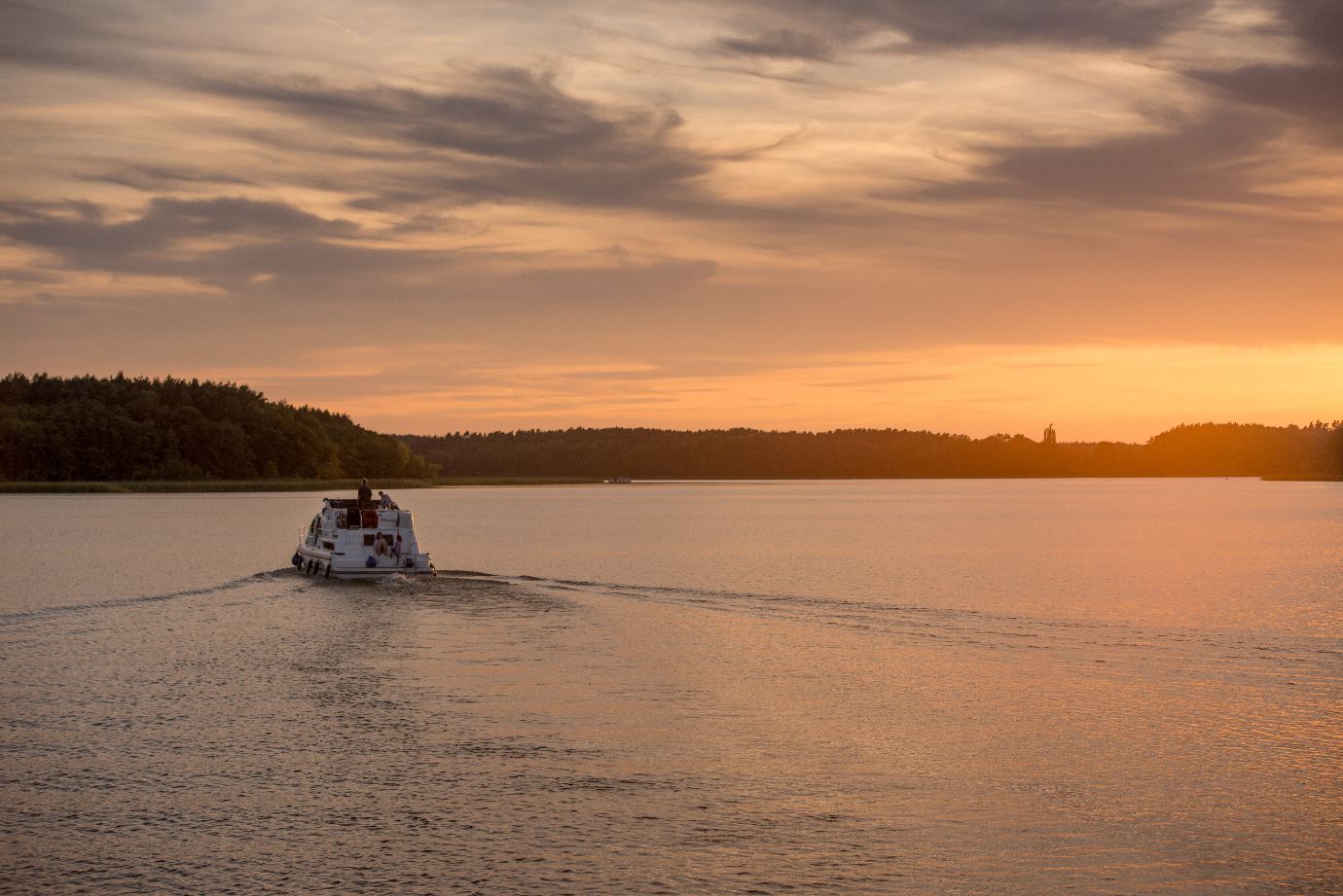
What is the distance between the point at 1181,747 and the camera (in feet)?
64.5

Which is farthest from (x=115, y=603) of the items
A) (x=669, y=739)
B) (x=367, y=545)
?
(x=669, y=739)

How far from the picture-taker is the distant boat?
49531 millimetres

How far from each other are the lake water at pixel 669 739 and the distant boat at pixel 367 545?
210 cm

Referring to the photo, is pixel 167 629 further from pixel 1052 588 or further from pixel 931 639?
pixel 1052 588

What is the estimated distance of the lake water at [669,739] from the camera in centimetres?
1380

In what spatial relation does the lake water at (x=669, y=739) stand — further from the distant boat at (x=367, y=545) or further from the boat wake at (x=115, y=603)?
the distant boat at (x=367, y=545)

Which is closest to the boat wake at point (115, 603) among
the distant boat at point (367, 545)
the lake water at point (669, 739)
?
the lake water at point (669, 739)

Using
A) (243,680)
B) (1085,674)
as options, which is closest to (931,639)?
(1085,674)

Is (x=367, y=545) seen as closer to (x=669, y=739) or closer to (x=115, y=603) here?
(x=115, y=603)

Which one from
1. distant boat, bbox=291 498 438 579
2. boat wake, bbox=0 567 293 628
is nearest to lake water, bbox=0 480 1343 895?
boat wake, bbox=0 567 293 628

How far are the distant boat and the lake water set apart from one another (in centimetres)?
210

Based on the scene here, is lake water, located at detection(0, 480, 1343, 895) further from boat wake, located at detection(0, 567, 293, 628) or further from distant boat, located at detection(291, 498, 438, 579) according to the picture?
distant boat, located at detection(291, 498, 438, 579)

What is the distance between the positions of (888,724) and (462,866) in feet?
32.4

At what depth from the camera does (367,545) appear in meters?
49.8
